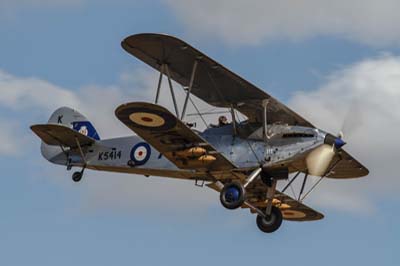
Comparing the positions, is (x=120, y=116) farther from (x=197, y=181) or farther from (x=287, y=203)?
(x=287, y=203)

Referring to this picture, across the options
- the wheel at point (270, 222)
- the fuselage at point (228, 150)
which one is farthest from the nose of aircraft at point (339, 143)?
the wheel at point (270, 222)

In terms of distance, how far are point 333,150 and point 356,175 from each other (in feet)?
7.68

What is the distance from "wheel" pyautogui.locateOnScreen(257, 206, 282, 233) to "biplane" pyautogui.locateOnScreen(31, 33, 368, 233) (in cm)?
2

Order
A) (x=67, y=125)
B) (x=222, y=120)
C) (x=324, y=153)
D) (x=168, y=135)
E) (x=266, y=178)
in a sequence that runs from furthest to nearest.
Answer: (x=67, y=125)
(x=222, y=120)
(x=266, y=178)
(x=324, y=153)
(x=168, y=135)

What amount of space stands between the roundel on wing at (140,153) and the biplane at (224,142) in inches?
0.9

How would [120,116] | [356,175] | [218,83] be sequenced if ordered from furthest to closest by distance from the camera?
1. [356,175]
2. [218,83]
3. [120,116]

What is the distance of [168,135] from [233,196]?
1904 mm

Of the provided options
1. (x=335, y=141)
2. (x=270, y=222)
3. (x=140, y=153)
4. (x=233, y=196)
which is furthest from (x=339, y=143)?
(x=140, y=153)

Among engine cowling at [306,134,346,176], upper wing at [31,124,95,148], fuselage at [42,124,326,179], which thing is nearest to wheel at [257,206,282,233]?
engine cowling at [306,134,346,176]

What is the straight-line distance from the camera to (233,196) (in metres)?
23.7

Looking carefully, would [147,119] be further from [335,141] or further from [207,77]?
[335,141]

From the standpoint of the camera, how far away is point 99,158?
26516mm

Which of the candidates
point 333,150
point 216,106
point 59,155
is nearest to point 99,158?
point 59,155

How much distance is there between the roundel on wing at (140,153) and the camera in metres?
25.7
